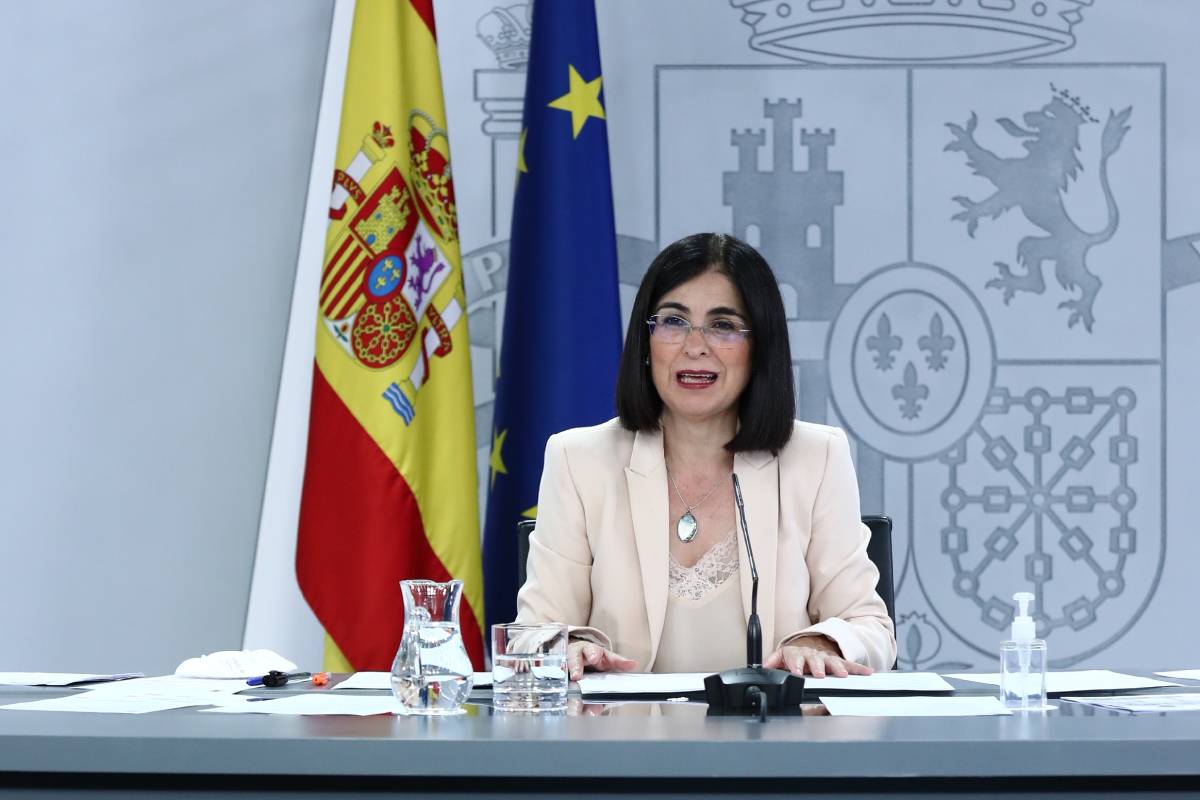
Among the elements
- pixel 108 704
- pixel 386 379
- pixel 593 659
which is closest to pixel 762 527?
pixel 593 659

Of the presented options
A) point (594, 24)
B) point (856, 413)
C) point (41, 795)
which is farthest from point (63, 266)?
point (41, 795)

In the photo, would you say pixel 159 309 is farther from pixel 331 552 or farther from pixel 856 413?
pixel 856 413

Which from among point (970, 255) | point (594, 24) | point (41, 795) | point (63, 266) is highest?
point (594, 24)

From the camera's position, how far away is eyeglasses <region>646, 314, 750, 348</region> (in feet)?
7.13

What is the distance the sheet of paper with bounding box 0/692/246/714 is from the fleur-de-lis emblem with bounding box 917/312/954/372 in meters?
2.39

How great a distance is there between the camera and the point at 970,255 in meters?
3.40

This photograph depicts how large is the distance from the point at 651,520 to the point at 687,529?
0.23 feet

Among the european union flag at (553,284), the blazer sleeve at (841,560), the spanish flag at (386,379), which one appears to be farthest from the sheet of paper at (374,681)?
the european union flag at (553,284)

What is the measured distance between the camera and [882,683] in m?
1.61

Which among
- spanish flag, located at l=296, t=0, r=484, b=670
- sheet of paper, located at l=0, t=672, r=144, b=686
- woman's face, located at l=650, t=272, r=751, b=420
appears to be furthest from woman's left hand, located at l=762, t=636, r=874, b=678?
spanish flag, located at l=296, t=0, r=484, b=670

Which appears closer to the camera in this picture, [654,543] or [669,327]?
[654,543]

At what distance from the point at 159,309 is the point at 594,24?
1410 millimetres

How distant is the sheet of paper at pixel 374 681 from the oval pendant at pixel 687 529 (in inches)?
18.3

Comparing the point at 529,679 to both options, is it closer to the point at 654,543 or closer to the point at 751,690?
the point at 751,690
